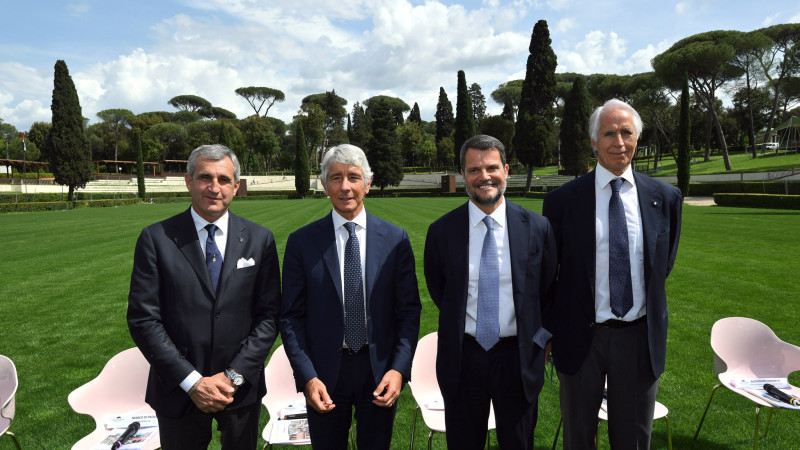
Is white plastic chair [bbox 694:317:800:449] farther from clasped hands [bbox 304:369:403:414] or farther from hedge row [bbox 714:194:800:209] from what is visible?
hedge row [bbox 714:194:800:209]

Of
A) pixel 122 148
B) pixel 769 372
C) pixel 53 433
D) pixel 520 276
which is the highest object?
pixel 122 148

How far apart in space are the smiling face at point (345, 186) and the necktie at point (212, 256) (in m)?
0.77

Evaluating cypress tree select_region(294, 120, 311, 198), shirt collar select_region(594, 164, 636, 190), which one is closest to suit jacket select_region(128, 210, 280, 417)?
shirt collar select_region(594, 164, 636, 190)

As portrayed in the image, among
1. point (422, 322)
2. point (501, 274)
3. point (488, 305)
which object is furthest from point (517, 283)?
point (422, 322)

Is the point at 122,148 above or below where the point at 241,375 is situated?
above

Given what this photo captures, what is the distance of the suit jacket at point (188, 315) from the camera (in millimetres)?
2352

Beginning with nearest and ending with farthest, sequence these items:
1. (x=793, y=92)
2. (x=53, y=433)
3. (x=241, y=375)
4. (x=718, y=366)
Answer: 1. (x=241, y=375)
2. (x=718, y=366)
3. (x=53, y=433)
4. (x=793, y=92)

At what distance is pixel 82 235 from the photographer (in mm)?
17250

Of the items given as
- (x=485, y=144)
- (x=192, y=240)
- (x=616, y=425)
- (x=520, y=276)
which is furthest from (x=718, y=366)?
(x=192, y=240)

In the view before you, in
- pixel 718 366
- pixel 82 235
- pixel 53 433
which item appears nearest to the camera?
pixel 718 366

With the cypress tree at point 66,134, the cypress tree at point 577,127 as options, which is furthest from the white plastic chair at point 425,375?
the cypress tree at point 66,134

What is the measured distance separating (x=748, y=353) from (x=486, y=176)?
3.29 metres

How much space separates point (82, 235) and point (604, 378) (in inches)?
801

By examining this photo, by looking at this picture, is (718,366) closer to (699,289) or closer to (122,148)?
(699,289)
